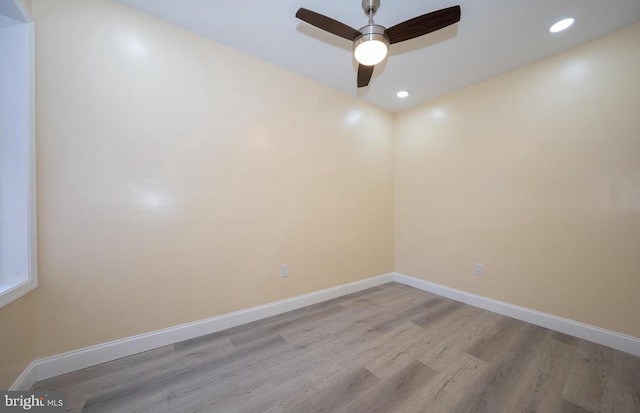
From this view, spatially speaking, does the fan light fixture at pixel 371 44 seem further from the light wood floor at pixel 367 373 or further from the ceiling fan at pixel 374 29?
the light wood floor at pixel 367 373

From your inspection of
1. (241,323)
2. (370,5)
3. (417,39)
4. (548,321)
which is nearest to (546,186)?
(548,321)

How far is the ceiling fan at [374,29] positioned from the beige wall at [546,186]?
5.32 feet

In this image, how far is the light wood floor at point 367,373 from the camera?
132 centimetres

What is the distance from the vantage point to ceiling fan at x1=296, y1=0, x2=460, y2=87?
139cm

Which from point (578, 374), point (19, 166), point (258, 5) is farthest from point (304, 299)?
point (258, 5)

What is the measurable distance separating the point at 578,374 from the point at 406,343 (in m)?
1.11

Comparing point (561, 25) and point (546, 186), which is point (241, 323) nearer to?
point (546, 186)

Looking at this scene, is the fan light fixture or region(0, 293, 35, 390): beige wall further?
the fan light fixture

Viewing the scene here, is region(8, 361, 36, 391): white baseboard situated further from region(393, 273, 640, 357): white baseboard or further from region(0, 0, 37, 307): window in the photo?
region(393, 273, 640, 357): white baseboard

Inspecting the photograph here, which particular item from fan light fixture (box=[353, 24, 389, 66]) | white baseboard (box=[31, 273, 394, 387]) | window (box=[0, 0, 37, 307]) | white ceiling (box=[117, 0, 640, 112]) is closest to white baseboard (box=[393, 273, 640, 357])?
white baseboard (box=[31, 273, 394, 387])

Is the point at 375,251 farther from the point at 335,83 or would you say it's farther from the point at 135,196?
the point at 135,196

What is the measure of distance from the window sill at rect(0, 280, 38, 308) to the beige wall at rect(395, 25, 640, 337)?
3677mm

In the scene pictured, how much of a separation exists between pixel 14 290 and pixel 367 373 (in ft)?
6.98

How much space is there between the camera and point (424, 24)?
1.43 meters
